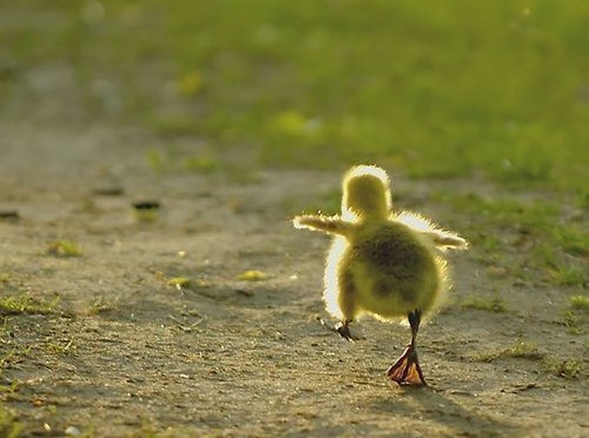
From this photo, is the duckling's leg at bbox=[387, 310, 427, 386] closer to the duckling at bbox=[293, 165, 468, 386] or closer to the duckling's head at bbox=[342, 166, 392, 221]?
the duckling at bbox=[293, 165, 468, 386]

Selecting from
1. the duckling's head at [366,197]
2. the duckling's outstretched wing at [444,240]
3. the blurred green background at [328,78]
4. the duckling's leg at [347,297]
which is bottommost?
the duckling's leg at [347,297]

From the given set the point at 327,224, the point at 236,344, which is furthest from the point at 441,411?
the point at 236,344

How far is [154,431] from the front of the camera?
508 cm

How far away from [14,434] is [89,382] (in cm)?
80

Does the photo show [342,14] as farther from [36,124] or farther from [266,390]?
[266,390]

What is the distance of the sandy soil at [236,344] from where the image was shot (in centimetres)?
535

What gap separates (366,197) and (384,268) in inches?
24.3

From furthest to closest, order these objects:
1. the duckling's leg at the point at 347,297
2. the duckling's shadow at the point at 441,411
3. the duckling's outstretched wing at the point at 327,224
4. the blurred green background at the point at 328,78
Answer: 1. the blurred green background at the point at 328,78
2. the duckling's outstretched wing at the point at 327,224
3. the duckling's leg at the point at 347,297
4. the duckling's shadow at the point at 441,411

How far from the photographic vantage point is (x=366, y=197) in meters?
6.42

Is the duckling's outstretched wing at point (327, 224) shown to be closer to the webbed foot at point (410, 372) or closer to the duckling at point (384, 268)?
the duckling at point (384, 268)

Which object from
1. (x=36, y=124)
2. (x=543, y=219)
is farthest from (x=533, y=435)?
(x=36, y=124)

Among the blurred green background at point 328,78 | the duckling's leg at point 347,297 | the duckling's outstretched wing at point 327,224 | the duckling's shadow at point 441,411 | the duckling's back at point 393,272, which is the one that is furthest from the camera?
the blurred green background at point 328,78

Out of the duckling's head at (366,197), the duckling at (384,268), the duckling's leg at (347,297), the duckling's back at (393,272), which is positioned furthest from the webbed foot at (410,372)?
the duckling's head at (366,197)

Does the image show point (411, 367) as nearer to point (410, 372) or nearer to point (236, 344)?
point (410, 372)
